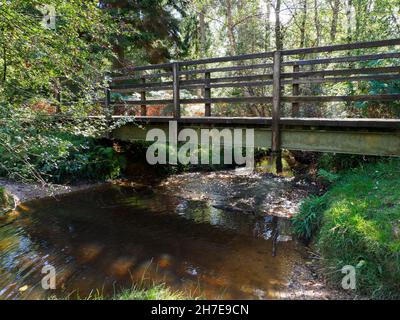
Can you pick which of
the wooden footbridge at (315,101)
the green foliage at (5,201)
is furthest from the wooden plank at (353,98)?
the green foliage at (5,201)

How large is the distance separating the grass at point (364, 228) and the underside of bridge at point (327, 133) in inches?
19.8

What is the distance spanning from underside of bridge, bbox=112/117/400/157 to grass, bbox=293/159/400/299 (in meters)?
0.50

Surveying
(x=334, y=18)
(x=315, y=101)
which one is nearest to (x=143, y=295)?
(x=315, y=101)

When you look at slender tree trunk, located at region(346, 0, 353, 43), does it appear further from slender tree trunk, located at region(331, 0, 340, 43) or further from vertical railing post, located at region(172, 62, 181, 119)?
vertical railing post, located at region(172, 62, 181, 119)

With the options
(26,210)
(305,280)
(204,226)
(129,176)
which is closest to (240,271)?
(305,280)

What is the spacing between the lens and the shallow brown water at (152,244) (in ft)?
13.3

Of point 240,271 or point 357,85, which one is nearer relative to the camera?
point 240,271

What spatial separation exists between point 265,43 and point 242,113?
4.63 meters

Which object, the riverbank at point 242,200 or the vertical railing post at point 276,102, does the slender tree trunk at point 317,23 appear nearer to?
the riverbank at point 242,200

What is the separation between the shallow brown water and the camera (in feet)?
13.3

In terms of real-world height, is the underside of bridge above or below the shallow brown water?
above

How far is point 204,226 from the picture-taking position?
6043 millimetres

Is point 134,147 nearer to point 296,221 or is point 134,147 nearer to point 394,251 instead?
point 296,221

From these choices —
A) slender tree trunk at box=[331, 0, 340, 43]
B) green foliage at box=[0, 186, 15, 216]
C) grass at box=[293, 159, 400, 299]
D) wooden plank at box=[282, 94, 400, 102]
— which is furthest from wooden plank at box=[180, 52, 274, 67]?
slender tree trunk at box=[331, 0, 340, 43]
